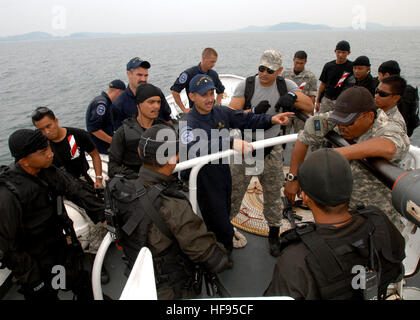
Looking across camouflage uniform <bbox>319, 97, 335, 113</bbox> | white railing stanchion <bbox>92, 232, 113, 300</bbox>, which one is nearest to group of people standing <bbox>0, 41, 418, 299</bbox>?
white railing stanchion <bbox>92, 232, 113, 300</bbox>

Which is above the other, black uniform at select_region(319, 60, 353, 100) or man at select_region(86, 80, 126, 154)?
black uniform at select_region(319, 60, 353, 100)

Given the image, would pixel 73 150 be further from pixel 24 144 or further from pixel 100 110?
pixel 100 110

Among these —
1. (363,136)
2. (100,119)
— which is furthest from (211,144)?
(100,119)

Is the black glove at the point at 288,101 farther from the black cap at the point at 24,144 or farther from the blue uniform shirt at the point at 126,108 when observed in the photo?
the black cap at the point at 24,144

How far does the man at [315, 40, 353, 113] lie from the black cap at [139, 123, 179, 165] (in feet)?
16.1

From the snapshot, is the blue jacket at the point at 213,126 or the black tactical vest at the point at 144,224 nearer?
the black tactical vest at the point at 144,224

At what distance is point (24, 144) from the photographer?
7.04 ft

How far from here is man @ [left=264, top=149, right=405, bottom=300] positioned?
124 cm

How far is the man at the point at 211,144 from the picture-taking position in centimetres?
247

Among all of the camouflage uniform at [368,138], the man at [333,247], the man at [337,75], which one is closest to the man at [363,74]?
the man at [337,75]

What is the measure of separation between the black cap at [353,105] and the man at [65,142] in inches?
101

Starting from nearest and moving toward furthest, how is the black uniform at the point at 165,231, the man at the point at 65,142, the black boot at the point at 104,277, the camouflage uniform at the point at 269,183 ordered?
the black uniform at the point at 165,231 → the black boot at the point at 104,277 → the man at the point at 65,142 → the camouflage uniform at the point at 269,183

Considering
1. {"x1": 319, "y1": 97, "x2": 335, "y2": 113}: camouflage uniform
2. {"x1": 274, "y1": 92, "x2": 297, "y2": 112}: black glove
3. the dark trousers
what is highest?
{"x1": 274, "y1": 92, "x2": 297, "y2": 112}: black glove

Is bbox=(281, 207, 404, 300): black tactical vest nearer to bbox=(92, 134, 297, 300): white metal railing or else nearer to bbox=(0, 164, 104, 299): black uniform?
bbox=(92, 134, 297, 300): white metal railing
